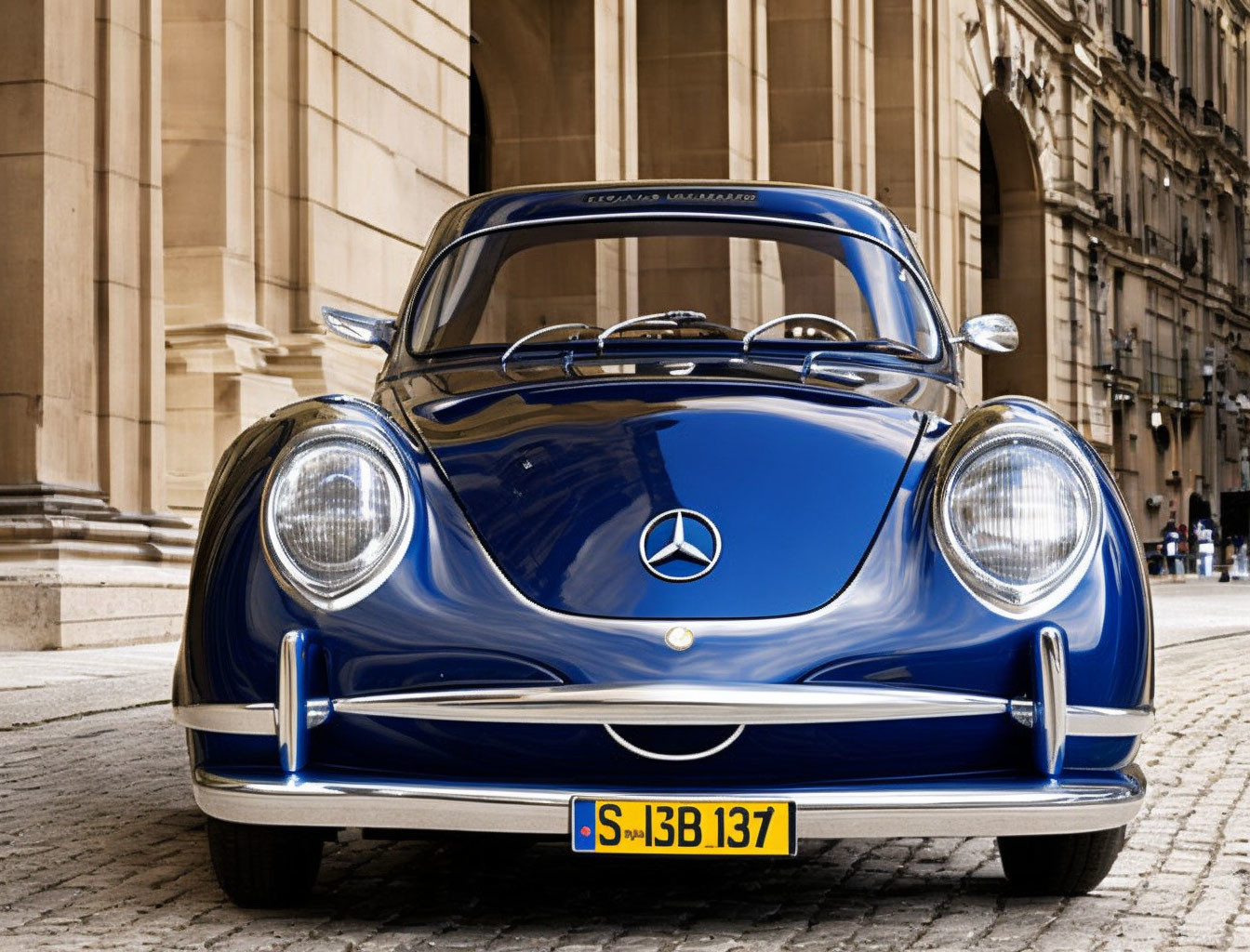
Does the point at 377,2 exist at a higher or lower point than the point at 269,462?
higher

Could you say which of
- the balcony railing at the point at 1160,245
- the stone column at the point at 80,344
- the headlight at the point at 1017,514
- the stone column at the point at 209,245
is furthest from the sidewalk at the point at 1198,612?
Result: the balcony railing at the point at 1160,245

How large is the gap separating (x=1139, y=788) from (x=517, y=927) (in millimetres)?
1303

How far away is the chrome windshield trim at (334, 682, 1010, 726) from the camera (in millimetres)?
3865

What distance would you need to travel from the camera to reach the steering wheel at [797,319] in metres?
5.35

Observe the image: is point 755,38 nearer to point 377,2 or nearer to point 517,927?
point 377,2

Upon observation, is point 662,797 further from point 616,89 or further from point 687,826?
point 616,89

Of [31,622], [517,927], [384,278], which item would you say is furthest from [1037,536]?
[384,278]

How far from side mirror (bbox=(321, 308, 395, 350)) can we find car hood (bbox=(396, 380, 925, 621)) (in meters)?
1.44

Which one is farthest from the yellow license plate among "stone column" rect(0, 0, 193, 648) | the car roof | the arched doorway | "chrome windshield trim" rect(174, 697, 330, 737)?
the arched doorway

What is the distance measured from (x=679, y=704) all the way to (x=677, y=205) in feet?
7.96

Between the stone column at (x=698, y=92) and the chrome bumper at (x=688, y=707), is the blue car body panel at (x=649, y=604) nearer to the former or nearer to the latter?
the chrome bumper at (x=688, y=707)

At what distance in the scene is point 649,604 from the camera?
3988 mm

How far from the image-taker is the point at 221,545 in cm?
425

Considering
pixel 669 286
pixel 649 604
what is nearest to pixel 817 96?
pixel 669 286
